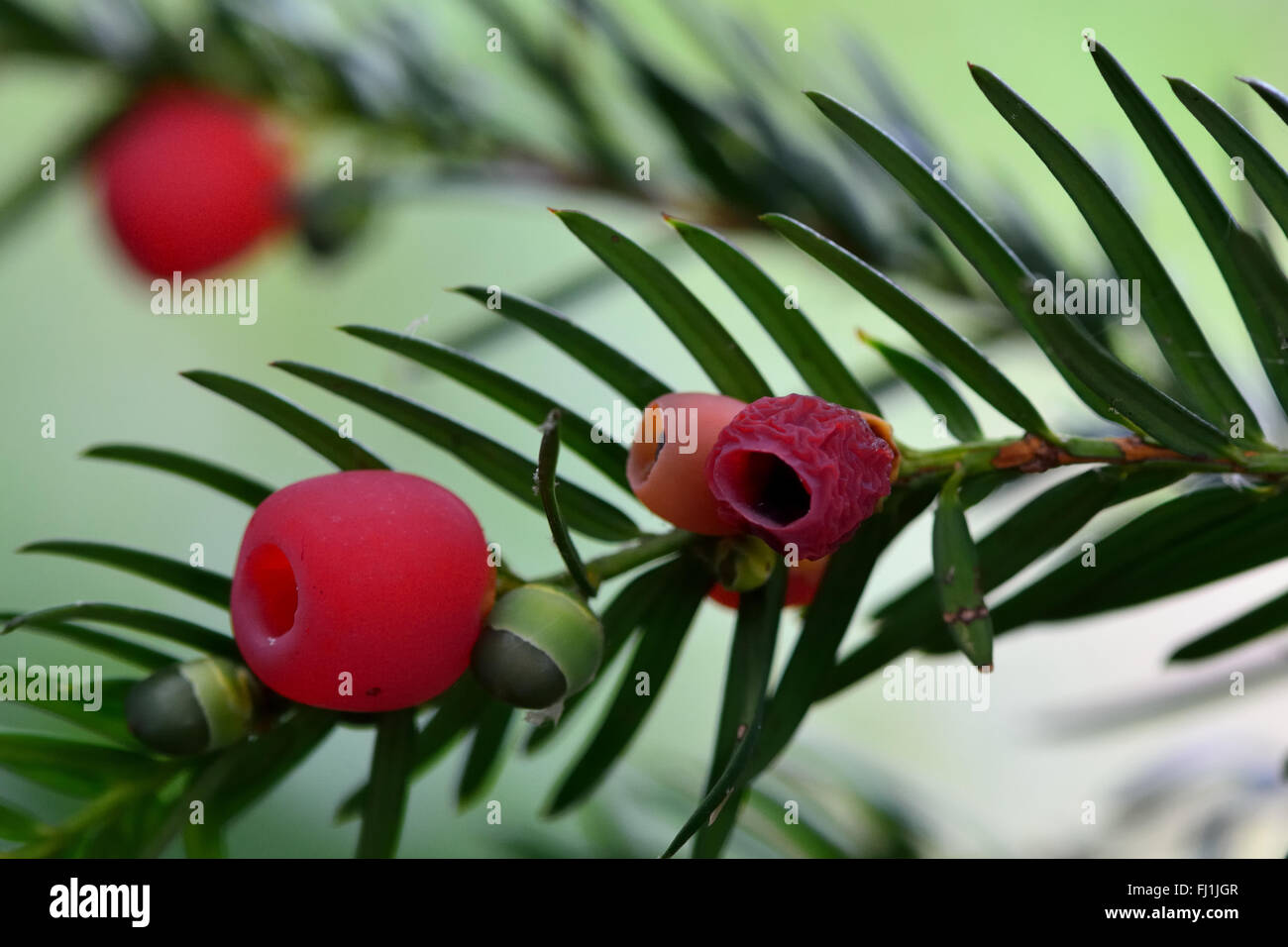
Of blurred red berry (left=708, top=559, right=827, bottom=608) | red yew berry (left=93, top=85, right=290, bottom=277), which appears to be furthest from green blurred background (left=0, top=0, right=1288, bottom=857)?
blurred red berry (left=708, top=559, right=827, bottom=608)

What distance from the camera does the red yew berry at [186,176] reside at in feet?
2.04

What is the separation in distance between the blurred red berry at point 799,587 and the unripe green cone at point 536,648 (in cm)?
5

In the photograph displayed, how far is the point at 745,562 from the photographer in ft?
0.96

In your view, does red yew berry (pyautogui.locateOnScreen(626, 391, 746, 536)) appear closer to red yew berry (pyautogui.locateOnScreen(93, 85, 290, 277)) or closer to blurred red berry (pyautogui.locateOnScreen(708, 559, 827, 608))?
blurred red berry (pyautogui.locateOnScreen(708, 559, 827, 608))

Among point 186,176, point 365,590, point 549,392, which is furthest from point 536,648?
point 549,392

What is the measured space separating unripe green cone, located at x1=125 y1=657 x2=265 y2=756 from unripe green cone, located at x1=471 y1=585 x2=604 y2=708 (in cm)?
7

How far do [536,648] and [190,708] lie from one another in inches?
3.8

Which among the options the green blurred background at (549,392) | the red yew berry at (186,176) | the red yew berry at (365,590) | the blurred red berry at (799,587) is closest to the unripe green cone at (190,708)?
the red yew berry at (365,590)

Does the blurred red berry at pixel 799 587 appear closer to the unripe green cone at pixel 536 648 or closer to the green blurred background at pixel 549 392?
the unripe green cone at pixel 536 648

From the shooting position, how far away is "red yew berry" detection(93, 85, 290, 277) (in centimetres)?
62

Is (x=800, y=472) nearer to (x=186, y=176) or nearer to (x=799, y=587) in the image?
(x=799, y=587)
